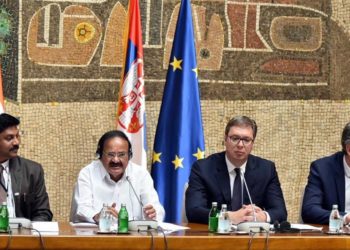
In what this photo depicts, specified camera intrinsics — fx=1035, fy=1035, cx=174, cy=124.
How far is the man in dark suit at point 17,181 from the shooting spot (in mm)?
6480

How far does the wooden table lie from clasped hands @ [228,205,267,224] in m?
0.60

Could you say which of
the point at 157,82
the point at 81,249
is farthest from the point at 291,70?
the point at 81,249

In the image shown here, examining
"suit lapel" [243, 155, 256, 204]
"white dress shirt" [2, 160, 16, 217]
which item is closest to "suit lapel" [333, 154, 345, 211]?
"suit lapel" [243, 155, 256, 204]

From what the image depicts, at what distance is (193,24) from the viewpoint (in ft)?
26.3

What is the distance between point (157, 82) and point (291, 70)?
43.1 inches

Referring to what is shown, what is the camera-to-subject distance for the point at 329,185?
22.4 ft

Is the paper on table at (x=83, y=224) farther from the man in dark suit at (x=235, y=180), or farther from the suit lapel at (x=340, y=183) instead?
the suit lapel at (x=340, y=183)

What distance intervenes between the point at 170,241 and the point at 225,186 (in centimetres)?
148

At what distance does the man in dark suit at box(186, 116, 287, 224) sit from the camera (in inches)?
260

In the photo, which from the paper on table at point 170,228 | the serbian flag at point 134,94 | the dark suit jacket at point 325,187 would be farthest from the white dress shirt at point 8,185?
the dark suit jacket at point 325,187

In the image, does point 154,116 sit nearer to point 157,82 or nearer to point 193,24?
point 157,82

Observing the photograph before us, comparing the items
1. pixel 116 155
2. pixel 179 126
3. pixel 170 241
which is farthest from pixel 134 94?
pixel 170 241

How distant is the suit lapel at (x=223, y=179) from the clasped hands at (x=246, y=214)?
0.38m

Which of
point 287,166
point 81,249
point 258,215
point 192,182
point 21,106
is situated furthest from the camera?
point 287,166
